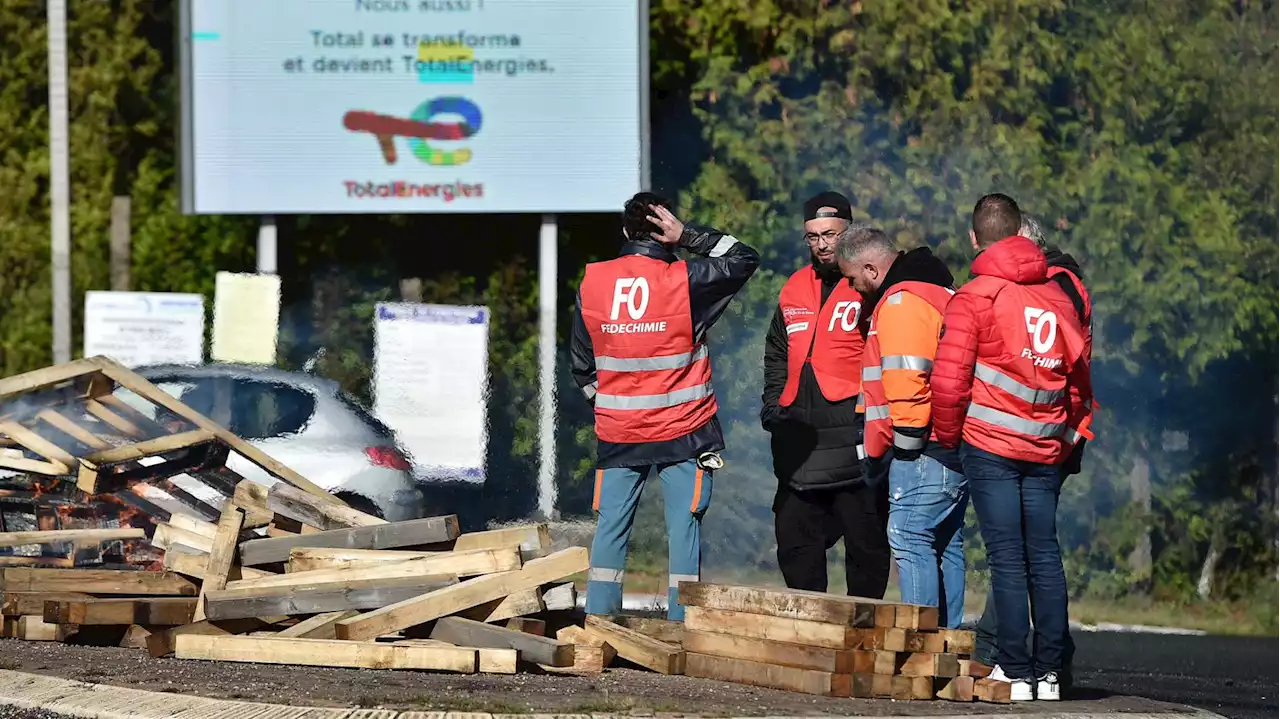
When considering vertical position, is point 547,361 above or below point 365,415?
above

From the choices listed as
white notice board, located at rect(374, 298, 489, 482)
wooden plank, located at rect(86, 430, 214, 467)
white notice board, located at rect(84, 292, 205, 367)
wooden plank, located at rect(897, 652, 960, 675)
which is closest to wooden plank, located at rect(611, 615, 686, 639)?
wooden plank, located at rect(897, 652, 960, 675)

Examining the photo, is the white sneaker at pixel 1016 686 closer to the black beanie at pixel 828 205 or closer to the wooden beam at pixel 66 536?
the black beanie at pixel 828 205

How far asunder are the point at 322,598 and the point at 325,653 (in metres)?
0.44

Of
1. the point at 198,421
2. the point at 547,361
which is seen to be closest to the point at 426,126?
the point at 547,361

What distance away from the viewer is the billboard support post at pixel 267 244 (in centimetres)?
1711

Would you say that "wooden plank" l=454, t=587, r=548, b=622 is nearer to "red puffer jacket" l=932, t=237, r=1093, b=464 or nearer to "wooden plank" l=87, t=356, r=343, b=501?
"red puffer jacket" l=932, t=237, r=1093, b=464

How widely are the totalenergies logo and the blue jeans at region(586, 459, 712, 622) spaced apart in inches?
352

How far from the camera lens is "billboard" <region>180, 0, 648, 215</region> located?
16.7 meters

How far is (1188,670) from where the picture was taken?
10211mm

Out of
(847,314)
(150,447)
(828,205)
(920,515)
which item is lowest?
(920,515)

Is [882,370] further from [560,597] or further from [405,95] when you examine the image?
[405,95]

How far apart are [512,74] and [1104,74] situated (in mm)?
4920

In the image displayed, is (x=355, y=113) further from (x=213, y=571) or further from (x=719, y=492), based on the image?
(x=213, y=571)

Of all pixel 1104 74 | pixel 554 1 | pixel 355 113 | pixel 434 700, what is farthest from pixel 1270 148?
pixel 434 700
